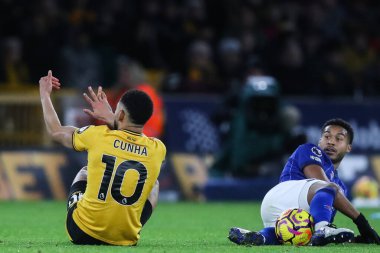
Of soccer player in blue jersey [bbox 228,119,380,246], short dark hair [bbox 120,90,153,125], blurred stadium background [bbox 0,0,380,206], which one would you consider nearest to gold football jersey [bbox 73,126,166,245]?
short dark hair [bbox 120,90,153,125]

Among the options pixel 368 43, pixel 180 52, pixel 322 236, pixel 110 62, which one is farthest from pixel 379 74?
pixel 322 236

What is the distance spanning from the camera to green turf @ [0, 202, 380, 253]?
8648 mm

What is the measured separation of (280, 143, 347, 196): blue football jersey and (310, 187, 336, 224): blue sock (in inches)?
18.3

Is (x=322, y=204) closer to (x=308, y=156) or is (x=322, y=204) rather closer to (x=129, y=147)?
(x=308, y=156)

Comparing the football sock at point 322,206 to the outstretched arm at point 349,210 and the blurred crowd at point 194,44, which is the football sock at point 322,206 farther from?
the blurred crowd at point 194,44

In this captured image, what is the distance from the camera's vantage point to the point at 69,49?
18.5m

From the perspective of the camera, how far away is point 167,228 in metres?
11.8

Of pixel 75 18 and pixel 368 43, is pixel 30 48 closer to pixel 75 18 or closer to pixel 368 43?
pixel 75 18

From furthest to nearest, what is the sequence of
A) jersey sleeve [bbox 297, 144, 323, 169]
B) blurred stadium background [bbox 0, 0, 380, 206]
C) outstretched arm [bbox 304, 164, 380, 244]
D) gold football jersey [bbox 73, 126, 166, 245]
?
blurred stadium background [bbox 0, 0, 380, 206] → jersey sleeve [bbox 297, 144, 323, 169] → outstretched arm [bbox 304, 164, 380, 244] → gold football jersey [bbox 73, 126, 166, 245]

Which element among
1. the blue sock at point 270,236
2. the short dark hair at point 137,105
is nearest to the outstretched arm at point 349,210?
the blue sock at point 270,236

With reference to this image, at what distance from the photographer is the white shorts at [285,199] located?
9.20 m

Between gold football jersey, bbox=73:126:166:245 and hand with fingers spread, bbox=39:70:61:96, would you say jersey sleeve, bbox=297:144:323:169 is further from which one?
hand with fingers spread, bbox=39:70:61:96

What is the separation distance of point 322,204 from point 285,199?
1.65ft

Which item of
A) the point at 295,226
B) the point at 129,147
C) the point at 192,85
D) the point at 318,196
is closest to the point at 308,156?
the point at 318,196
